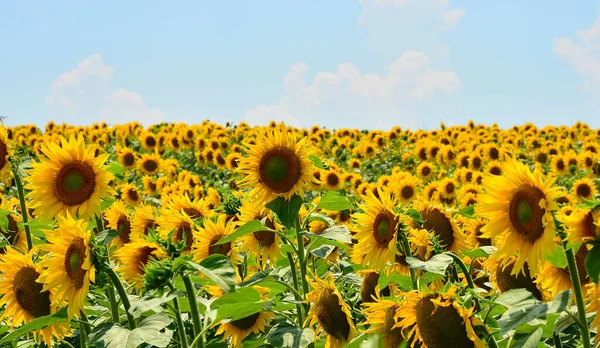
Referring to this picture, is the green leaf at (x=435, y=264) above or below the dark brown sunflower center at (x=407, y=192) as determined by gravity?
above

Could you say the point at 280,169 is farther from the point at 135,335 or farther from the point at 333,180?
the point at 333,180

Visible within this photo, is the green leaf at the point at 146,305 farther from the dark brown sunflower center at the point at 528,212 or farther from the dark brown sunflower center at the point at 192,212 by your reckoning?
the dark brown sunflower center at the point at 192,212

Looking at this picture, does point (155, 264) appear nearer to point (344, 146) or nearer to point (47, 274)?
point (47, 274)

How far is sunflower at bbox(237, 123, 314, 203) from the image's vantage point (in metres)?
3.56

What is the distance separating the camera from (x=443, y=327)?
2.25 m

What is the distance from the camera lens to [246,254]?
14.6ft

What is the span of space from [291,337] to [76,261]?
96cm

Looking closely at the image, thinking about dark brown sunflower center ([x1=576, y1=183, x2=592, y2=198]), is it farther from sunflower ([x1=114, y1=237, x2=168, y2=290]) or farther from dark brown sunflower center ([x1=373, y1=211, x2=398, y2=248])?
sunflower ([x1=114, y1=237, x2=168, y2=290])

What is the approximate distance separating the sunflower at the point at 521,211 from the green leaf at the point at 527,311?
0.51 ft

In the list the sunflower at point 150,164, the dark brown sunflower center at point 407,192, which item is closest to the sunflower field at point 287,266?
the dark brown sunflower center at point 407,192

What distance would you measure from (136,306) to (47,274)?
0.78 metres

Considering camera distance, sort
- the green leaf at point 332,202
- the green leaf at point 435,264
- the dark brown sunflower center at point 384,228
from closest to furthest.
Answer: the green leaf at point 435,264 → the dark brown sunflower center at point 384,228 → the green leaf at point 332,202

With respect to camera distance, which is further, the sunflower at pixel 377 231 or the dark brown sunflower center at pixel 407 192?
the dark brown sunflower center at pixel 407 192

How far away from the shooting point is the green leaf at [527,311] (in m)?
2.19
